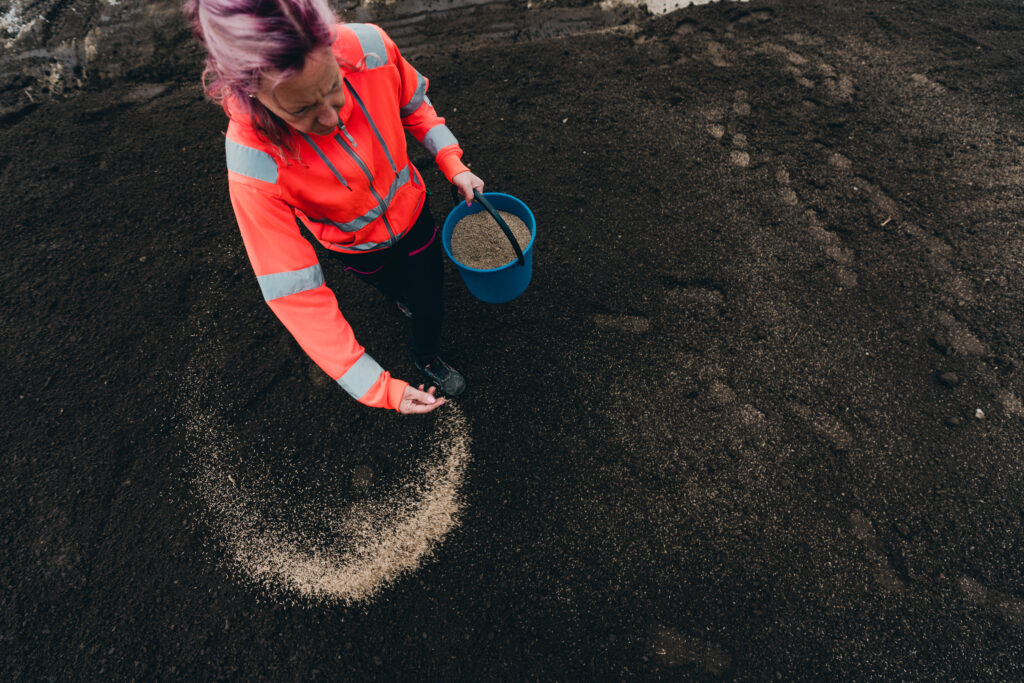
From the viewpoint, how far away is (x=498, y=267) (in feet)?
6.74

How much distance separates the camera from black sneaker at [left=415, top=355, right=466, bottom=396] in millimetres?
2385

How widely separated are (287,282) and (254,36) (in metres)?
0.57

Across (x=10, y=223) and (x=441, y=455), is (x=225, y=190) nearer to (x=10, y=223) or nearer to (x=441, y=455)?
(x=10, y=223)

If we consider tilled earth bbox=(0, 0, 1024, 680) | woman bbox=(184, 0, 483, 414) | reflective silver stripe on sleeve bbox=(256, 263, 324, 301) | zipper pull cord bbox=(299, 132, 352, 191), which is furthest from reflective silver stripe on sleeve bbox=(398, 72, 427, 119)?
tilled earth bbox=(0, 0, 1024, 680)

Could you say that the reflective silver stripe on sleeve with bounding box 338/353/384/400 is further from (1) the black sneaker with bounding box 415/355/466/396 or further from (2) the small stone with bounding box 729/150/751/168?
(2) the small stone with bounding box 729/150/751/168

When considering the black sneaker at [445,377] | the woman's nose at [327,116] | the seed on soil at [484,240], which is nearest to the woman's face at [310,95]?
the woman's nose at [327,116]

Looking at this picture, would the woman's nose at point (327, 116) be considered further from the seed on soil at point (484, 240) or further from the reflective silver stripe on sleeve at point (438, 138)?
the seed on soil at point (484, 240)

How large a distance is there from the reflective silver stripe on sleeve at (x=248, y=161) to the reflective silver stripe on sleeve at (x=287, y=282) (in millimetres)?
242

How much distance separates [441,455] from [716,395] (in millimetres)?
1380

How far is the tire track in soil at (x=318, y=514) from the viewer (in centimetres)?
212

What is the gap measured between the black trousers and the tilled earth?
496 mm

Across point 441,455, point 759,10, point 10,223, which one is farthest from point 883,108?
point 10,223

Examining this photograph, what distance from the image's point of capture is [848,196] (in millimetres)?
2822

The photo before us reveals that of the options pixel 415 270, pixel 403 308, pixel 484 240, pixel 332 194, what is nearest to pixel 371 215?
pixel 332 194
